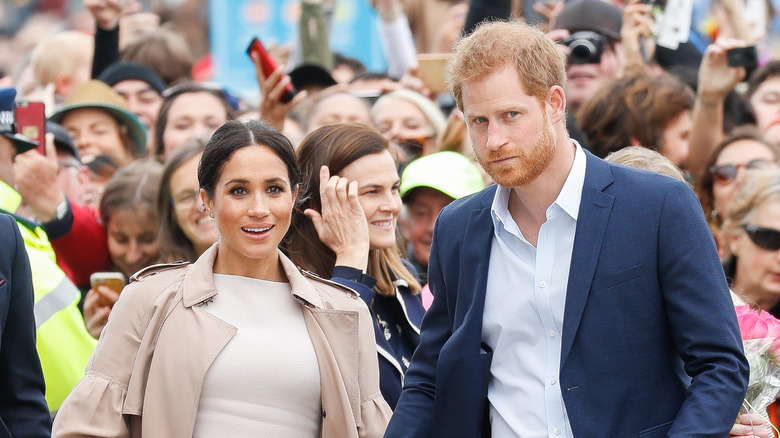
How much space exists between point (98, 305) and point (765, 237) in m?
3.00

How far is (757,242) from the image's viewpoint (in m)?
5.22

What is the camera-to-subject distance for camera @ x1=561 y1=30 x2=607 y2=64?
6.96m

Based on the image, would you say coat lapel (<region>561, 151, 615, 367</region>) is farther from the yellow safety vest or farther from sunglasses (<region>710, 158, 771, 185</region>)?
sunglasses (<region>710, 158, 771, 185</region>)

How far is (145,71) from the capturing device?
7812 mm

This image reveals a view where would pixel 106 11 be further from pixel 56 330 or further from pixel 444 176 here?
pixel 56 330

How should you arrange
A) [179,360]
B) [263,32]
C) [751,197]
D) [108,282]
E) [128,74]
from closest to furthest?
1. [179,360]
2. [108,282]
3. [751,197]
4. [128,74]
5. [263,32]

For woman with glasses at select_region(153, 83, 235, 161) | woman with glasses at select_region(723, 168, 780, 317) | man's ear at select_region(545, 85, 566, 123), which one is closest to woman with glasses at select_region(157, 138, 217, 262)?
woman with glasses at select_region(153, 83, 235, 161)

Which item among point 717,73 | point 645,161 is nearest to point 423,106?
point 717,73

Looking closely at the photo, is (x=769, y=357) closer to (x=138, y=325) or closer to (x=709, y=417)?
(x=709, y=417)

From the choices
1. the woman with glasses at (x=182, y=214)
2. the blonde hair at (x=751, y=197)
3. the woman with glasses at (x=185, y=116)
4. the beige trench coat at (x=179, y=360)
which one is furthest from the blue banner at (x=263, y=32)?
the beige trench coat at (x=179, y=360)

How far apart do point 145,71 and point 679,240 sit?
5.48 m

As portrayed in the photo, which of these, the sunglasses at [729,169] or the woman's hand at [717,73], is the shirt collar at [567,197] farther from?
the woman's hand at [717,73]

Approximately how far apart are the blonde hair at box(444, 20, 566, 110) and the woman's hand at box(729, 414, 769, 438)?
115 centimetres

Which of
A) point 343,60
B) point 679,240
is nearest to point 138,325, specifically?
point 679,240
